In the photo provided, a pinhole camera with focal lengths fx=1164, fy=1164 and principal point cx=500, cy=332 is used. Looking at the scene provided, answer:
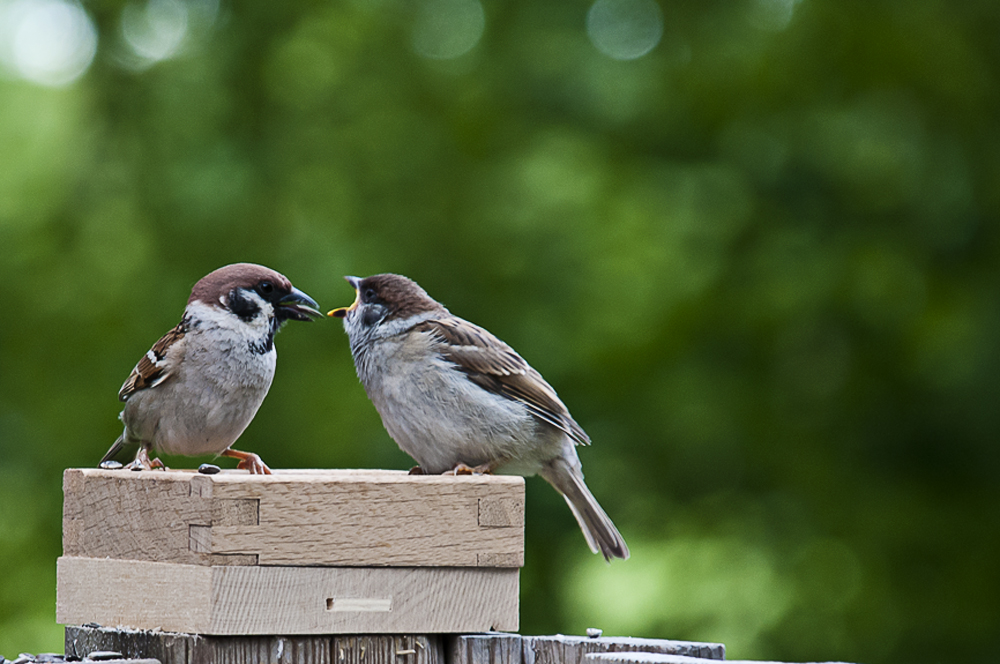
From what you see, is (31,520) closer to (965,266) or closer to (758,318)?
(758,318)

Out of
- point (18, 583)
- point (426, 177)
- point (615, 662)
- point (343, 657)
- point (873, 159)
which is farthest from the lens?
point (18, 583)

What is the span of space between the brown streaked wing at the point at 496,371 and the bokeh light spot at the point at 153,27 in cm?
550

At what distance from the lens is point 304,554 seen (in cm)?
216

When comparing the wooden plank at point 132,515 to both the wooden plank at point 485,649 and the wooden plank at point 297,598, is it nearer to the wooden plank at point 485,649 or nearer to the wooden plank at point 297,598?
the wooden plank at point 297,598

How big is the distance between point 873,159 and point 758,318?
1155 millimetres

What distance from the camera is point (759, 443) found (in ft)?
24.3

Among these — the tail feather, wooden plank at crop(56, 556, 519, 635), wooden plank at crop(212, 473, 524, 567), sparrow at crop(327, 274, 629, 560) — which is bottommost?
wooden plank at crop(56, 556, 519, 635)

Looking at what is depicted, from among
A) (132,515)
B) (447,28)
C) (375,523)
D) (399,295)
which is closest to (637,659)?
(375,523)

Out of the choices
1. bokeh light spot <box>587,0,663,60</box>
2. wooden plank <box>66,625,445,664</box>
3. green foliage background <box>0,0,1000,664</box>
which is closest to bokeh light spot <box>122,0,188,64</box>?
green foliage background <box>0,0,1000,664</box>

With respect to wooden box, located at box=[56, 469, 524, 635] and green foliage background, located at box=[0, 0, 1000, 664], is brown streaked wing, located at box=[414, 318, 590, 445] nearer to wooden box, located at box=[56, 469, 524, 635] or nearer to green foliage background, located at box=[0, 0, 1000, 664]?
wooden box, located at box=[56, 469, 524, 635]

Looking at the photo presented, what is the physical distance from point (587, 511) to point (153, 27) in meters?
6.10

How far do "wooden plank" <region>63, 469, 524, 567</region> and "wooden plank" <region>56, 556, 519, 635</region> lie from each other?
2cm

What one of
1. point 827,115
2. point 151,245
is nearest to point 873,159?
point 827,115

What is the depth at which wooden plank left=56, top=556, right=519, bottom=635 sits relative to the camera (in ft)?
6.89
